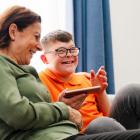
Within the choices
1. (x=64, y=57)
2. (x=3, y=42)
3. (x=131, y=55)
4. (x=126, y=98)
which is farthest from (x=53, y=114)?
(x=131, y=55)

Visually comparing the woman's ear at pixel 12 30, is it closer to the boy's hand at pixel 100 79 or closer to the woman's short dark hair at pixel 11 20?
the woman's short dark hair at pixel 11 20

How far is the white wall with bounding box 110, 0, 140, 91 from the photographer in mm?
2754

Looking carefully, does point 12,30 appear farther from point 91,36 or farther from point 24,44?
point 91,36

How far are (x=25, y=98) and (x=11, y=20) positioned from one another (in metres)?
0.34

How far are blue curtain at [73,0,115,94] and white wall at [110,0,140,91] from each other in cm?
27

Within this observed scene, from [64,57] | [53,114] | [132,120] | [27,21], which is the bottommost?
[132,120]

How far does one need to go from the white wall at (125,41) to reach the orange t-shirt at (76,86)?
108cm

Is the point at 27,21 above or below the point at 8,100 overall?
above

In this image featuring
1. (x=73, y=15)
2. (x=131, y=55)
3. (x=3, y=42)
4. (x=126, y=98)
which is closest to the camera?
(x=3, y=42)

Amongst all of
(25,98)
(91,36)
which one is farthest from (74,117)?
(91,36)

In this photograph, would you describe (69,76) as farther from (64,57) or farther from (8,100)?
(8,100)

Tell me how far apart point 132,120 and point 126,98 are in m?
0.09

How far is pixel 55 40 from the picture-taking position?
169 centimetres

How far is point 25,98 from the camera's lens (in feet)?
3.47
